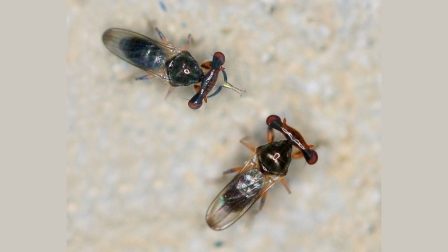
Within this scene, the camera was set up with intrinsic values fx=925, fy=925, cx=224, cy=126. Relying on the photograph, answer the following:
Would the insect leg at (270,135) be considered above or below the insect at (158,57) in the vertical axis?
below

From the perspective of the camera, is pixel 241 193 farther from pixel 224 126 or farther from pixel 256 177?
pixel 224 126

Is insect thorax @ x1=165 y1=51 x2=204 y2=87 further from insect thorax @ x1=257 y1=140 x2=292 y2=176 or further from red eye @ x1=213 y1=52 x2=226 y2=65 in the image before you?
insect thorax @ x1=257 y1=140 x2=292 y2=176

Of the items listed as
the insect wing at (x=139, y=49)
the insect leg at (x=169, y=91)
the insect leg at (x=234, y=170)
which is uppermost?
the insect wing at (x=139, y=49)

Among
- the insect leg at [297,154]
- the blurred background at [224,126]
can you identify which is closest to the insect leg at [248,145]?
the blurred background at [224,126]

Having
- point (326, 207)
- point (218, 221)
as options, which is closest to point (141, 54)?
point (218, 221)

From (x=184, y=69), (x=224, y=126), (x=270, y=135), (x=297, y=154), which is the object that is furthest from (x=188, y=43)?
(x=297, y=154)

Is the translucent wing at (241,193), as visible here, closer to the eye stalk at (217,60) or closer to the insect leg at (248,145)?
the insect leg at (248,145)

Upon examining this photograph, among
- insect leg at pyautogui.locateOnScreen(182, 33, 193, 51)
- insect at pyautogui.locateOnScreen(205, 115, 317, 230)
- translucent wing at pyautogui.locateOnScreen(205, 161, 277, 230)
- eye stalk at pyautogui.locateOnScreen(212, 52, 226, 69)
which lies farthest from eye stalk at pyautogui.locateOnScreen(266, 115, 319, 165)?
insect leg at pyautogui.locateOnScreen(182, 33, 193, 51)
